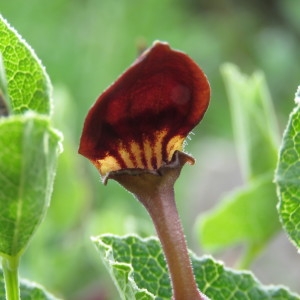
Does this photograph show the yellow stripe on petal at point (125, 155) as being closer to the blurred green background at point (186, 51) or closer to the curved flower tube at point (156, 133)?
the curved flower tube at point (156, 133)

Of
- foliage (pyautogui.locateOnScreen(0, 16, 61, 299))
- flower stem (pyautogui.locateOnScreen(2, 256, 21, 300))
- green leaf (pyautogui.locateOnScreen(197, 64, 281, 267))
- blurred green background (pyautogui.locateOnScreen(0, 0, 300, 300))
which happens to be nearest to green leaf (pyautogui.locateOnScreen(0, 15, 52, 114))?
foliage (pyautogui.locateOnScreen(0, 16, 61, 299))

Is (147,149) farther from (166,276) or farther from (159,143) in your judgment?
(166,276)

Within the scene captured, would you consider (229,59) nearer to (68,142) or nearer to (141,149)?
(68,142)

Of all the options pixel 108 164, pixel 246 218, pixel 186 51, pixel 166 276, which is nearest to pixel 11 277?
pixel 108 164

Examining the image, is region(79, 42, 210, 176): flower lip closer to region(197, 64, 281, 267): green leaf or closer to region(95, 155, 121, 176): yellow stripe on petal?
region(95, 155, 121, 176): yellow stripe on petal

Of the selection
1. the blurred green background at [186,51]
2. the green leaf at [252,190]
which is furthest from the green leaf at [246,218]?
the blurred green background at [186,51]

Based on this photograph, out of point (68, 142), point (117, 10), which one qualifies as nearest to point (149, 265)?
point (68, 142)
